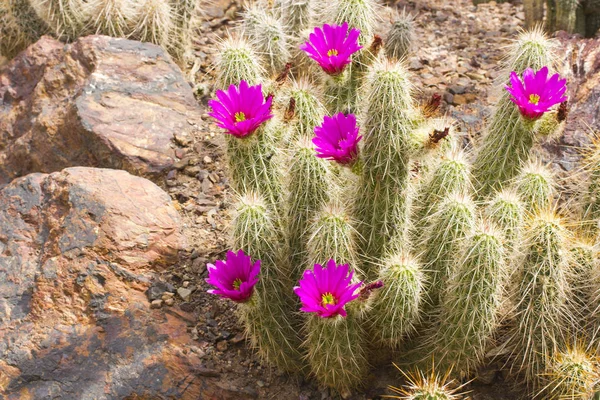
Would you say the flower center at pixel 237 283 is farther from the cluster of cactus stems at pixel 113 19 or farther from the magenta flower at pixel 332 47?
the cluster of cactus stems at pixel 113 19

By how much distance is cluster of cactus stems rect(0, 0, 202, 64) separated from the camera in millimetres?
5281

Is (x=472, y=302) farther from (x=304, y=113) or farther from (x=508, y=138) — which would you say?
(x=304, y=113)

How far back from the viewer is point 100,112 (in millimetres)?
4676

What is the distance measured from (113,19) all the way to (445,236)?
11.1ft

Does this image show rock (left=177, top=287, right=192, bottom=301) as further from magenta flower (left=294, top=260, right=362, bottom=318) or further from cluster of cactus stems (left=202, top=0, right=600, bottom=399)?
magenta flower (left=294, top=260, right=362, bottom=318)

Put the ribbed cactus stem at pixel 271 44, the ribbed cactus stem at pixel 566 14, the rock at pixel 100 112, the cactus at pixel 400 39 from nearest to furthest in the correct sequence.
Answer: the ribbed cactus stem at pixel 271 44
the rock at pixel 100 112
the cactus at pixel 400 39
the ribbed cactus stem at pixel 566 14

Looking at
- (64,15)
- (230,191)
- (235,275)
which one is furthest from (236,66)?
(64,15)

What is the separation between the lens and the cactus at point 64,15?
5.41 metres

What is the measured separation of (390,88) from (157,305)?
168 cm

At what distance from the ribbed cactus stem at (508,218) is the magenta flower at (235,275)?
1068 millimetres

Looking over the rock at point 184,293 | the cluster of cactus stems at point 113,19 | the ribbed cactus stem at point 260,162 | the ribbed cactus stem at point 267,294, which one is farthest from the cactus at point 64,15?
the ribbed cactus stem at point 267,294

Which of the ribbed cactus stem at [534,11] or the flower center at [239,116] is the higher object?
the ribbed cactus stem at [534,11]

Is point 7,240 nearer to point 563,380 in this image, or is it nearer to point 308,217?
point 308,217

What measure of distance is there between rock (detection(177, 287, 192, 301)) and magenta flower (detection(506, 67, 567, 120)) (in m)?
1.91
